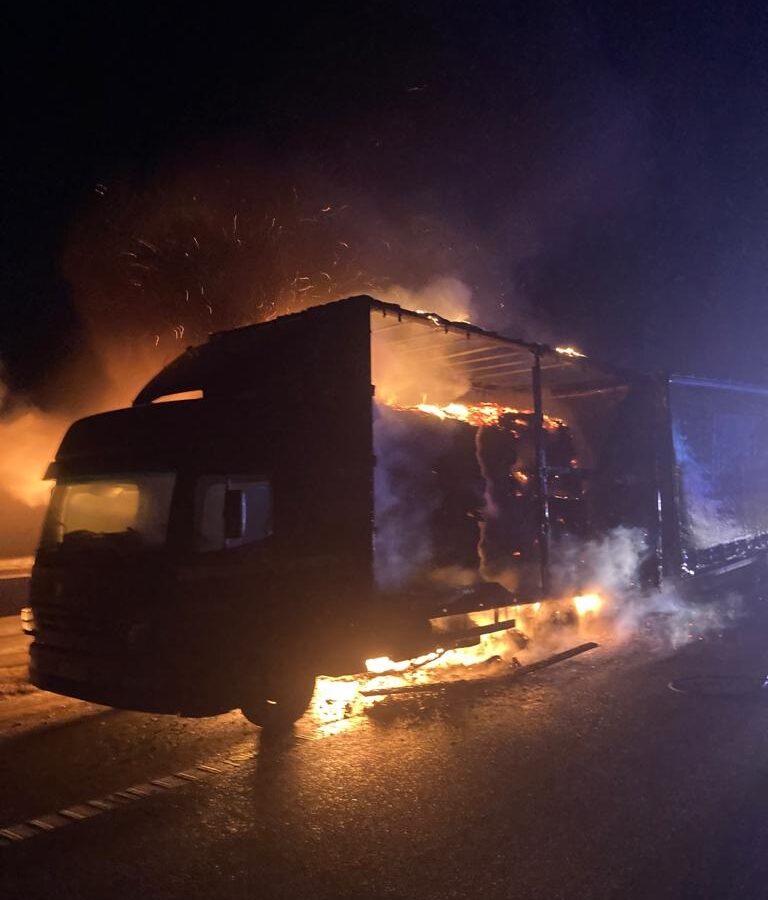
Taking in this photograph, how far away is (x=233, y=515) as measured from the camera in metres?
5.42

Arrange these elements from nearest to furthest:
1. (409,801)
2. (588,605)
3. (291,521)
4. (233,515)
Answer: (409,801) → (233,515) → (291,521) → (588,605)

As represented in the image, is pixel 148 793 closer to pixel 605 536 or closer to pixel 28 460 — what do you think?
pixel 605 536

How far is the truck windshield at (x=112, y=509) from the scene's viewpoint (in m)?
5.48

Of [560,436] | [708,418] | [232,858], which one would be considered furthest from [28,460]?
[232,858]

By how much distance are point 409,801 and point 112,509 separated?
10.4 ft

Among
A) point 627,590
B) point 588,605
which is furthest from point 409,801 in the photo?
point 627,590

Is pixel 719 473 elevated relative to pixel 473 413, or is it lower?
lower

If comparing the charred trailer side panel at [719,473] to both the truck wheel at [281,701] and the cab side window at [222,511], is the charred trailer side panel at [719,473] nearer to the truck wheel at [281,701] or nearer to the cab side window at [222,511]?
the truck wheel at [281,701]

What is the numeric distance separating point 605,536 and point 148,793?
277 inches

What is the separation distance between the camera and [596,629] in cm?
1004

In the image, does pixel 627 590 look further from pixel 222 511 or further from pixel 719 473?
pixel 222 511

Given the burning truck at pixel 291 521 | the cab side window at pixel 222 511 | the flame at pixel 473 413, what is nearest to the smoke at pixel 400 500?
the burning truck at pixel 291 521

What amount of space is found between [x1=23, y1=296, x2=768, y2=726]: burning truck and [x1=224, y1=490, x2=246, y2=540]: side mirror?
11 millimetres

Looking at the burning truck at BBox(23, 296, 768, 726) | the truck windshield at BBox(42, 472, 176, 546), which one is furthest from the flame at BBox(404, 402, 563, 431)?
the truck windshield at BBox(42, 472, 176, 546)
